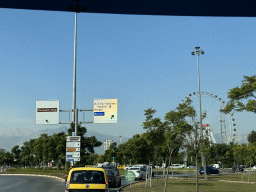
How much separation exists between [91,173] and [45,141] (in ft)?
202

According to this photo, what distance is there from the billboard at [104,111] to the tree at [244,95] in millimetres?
12392

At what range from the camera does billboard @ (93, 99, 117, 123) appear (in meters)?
30.2

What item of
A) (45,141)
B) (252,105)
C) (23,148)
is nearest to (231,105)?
(252,105)

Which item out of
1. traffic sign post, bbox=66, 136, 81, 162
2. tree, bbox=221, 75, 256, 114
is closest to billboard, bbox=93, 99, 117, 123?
traffic sign post, bbox=66, 136, 81, 162

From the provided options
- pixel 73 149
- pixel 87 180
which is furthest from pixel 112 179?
pixel 87 180

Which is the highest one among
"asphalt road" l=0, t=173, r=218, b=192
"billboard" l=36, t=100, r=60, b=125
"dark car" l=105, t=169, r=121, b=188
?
"billboard" l=36, t=100, r=60, b=125

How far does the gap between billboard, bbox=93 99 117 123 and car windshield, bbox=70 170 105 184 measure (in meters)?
17.4

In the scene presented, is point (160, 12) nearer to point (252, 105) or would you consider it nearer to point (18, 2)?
point (18, 2)

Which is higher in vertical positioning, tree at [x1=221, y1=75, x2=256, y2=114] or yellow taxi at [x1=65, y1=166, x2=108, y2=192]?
tree at [x1=221, y1=75, x2=256, y2=114]

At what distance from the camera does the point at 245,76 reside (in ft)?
69.8

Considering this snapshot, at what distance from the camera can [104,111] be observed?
30.6m

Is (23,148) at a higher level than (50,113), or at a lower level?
lower

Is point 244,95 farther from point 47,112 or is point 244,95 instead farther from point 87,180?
point 47,112

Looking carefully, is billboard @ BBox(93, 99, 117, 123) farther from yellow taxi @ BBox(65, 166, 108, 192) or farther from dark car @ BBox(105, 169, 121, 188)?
yellow taxi @ BBox(65, 166, 108, 192)
